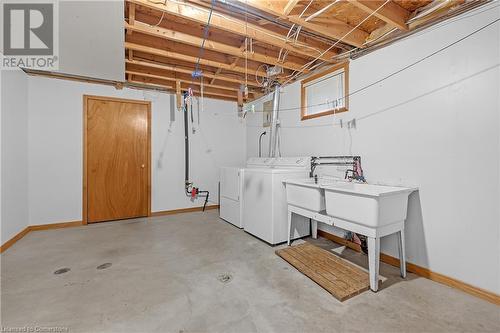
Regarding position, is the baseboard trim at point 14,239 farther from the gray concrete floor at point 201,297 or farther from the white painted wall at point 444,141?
the white painted wall at point 444,141

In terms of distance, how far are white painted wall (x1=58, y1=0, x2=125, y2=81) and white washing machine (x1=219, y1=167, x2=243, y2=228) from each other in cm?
221

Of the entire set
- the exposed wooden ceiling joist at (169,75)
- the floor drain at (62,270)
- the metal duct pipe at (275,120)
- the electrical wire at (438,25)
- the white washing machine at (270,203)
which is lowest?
the floor drain at (62,270)

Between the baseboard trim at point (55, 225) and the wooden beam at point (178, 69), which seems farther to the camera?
the baseboard trim at point (55, 225)

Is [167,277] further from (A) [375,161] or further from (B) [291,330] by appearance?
(A) [375,161]

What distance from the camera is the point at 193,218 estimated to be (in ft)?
13.0

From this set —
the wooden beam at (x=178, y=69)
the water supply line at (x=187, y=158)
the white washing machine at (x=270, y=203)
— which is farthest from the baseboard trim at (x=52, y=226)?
the wooden beam at (x=178, y=69)

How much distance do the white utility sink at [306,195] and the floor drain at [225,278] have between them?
1.08m

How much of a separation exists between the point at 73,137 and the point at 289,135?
11.7 ft

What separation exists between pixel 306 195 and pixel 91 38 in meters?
2.95

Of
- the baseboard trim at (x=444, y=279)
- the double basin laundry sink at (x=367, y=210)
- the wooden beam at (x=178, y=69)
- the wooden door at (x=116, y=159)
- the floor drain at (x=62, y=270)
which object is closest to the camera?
the baseboard trim at (x=444, y=279)

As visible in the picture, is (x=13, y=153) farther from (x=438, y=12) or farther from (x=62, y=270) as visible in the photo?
(x=438, y=12)

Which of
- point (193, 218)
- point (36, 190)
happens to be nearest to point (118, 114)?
point (36, 190)

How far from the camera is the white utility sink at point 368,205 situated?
68.1 inches

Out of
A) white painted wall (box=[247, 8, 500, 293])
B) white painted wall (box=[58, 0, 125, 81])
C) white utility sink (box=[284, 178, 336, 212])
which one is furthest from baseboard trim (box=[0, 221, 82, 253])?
white painted wall (box=[247, 8, 500, 293])
